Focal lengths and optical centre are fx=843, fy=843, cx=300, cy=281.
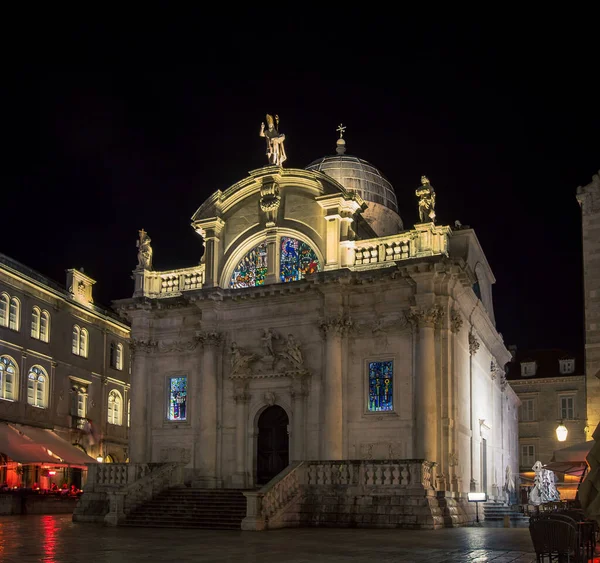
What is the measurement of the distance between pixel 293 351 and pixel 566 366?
38032 millimetres

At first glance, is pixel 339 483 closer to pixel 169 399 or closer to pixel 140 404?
pixel 169 399

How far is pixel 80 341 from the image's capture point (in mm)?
51312

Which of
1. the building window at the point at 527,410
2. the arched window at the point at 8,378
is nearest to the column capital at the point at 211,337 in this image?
the arched window at the point at 8,378

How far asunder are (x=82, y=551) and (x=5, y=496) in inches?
854

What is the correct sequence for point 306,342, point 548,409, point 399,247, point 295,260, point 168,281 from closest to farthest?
point 399,247 < point 306,342 < point 295,260 < point 168,281 < point 548,409

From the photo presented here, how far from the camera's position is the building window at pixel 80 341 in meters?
50.5

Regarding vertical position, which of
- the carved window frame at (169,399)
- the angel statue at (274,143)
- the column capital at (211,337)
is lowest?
the carved window frame at (169,399)

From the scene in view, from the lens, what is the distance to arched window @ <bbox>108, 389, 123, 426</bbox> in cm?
5434

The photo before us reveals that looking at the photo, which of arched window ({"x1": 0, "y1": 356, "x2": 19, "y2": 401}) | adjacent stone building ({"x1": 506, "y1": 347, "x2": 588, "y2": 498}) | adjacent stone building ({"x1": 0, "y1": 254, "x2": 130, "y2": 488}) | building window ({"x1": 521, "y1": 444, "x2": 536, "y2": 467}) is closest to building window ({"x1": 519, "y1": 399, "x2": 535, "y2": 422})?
adjacent stone building ({"x1": 506, "y1": 347, "x2": 588, "y2": 498})

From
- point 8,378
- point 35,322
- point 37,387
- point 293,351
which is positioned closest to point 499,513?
point 293,351

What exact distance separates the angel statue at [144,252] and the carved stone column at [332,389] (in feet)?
31.5

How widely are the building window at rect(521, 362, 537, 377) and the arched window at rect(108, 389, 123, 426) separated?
1238 inches

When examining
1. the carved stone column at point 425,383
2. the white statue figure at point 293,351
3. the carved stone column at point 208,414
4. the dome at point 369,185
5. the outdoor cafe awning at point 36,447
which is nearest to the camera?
the carved stone column at point 425,383

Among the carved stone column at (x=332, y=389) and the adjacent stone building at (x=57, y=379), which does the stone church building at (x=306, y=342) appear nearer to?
the carved stone column at (x=332, y=389)
